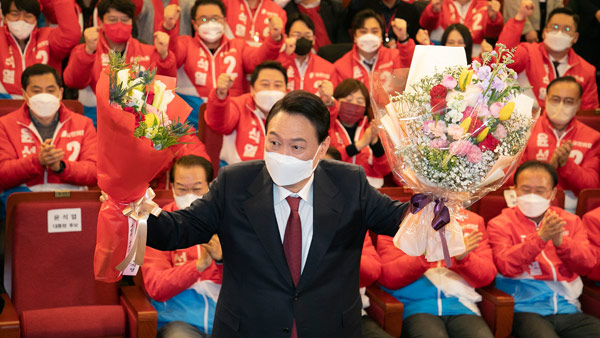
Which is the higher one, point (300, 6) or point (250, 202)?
point (300, 6)

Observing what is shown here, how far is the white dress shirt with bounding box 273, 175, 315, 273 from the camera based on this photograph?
215cm

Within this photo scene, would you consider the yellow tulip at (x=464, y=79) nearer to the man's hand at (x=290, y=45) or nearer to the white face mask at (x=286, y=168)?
the white face mask at (x=286, y=168)

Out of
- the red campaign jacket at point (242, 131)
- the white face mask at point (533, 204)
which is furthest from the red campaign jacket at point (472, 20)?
the white face mask at point (533, 204)

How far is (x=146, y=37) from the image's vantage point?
18.1ft

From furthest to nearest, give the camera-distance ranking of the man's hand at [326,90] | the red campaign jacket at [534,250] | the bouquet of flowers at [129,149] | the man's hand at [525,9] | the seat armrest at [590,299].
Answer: the man's hand at [525,9] → the man's hand at [326,90] → the seat armrest at [590,299] → the red campaign jacket at [534,250] → the bouquet of flowers at [129,149]

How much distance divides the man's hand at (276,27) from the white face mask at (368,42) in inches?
29.1

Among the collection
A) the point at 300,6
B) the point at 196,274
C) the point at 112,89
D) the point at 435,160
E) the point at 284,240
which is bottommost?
the point at 196,274

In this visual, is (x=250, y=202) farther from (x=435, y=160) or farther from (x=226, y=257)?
(x=435, y=160)

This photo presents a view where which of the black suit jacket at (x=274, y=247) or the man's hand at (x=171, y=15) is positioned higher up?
the man's hand at (x=171, y=15)

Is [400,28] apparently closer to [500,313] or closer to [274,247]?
[500,313]

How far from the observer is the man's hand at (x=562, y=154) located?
174 inches

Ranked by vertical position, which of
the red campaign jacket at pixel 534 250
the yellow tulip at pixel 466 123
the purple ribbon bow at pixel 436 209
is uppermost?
the yellow tulip at pixel 466 123

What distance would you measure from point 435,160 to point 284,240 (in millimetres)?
527

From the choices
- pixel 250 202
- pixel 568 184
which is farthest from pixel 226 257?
pixel 568 184
